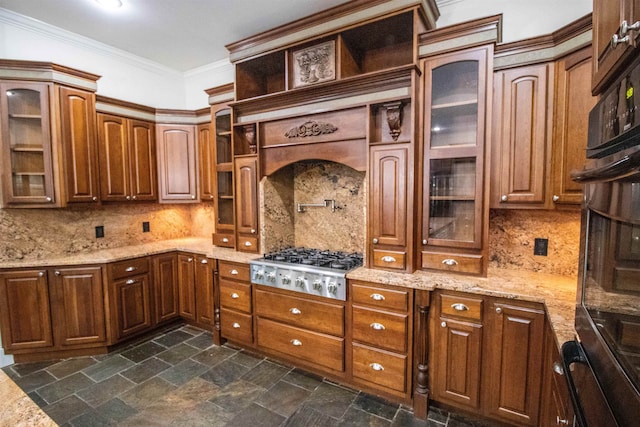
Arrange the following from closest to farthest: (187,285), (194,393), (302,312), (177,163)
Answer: (194,393) → (302,312) → (187,285) → (177,163)

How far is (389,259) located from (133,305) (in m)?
2.70

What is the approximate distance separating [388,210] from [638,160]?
1787 millimetres

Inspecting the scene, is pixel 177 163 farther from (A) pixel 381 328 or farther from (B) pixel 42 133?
(A) pixel 381 328

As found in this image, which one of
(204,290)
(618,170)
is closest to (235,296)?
(204,290)

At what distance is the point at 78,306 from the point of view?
292 cm

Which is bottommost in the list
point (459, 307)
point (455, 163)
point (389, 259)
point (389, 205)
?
point (459, 307)

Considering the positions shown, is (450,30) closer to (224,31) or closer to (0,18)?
(224,31)

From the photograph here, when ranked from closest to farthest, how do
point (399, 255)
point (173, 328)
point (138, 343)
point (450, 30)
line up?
point (450, 30) → point (399, 255) → point (138, 343) → point (173, 328)

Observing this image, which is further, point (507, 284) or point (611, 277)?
point (507, 284)

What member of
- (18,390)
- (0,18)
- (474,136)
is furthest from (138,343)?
(474,136)

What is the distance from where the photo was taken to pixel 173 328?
3607 mm

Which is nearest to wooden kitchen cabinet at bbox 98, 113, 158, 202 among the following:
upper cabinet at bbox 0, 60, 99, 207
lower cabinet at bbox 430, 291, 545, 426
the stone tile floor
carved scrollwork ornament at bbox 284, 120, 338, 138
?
upper cabinet at bbox 0, 60, 99, 207

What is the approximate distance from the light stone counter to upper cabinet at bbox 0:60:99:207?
2.84 metres

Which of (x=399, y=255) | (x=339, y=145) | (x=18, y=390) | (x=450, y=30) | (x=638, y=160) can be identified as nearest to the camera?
(x=638, y=160)
